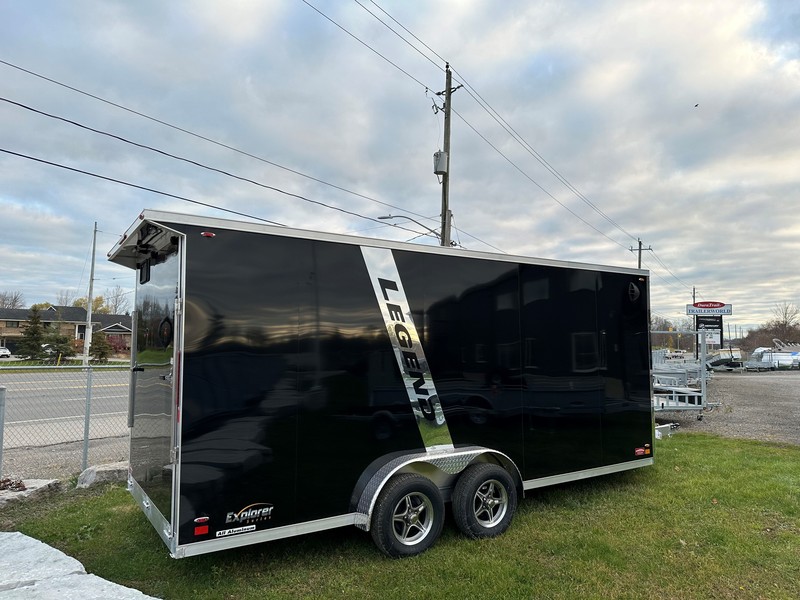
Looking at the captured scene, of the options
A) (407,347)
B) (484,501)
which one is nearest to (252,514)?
(407,347)

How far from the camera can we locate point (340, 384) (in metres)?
4.03

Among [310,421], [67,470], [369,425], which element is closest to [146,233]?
[310,421]

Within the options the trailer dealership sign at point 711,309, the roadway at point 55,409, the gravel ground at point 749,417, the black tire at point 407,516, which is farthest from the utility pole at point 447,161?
the trailer dealership sign at point 711,309

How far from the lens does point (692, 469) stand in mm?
6969

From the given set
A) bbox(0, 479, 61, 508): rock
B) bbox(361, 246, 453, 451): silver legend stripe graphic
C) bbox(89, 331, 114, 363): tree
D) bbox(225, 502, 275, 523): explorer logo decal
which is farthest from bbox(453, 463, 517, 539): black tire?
bbox(89, 331, 114, 363): tree

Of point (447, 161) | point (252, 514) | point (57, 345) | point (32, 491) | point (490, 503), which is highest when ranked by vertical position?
point (447, 161)

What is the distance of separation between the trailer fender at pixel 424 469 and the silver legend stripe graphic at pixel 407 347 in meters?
0.12

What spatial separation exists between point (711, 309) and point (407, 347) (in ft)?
86.5

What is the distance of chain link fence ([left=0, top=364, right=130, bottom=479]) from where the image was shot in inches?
268

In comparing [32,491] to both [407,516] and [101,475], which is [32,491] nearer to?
[101,475]

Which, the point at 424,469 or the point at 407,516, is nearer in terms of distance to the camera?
the point at 407,516

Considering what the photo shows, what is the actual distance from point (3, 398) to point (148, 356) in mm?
2298

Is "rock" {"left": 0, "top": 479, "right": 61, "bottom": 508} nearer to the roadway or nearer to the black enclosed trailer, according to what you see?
the black enclosed trailer

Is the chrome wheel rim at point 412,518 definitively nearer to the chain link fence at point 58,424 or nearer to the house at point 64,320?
the chain link fence at point 58,424
